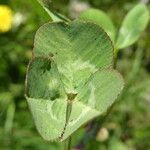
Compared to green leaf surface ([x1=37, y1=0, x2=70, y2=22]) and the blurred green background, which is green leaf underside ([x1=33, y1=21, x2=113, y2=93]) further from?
the blurred green background

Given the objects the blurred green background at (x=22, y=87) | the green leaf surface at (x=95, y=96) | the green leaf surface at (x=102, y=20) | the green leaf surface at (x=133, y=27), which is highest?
the green leaf surface at (x=95, y=96)

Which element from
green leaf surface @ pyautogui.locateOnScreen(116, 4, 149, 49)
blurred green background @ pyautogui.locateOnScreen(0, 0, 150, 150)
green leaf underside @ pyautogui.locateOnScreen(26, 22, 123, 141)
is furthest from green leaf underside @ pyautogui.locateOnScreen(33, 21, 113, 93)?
blurred green background @ pyautogui.locateOnScreen(0, 0, 150, 150)

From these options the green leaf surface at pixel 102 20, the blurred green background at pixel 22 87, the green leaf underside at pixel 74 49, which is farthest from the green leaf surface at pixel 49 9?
the blurred green background at pixel 22 87

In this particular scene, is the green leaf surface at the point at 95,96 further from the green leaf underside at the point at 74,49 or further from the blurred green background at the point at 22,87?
the blurred green background at the point at 22,87

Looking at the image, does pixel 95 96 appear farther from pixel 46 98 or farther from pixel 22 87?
pixel 22 87

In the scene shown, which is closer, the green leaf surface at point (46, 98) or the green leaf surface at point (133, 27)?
the green leaf surface at point (46, 98)

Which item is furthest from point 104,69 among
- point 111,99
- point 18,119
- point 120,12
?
point 120,12
